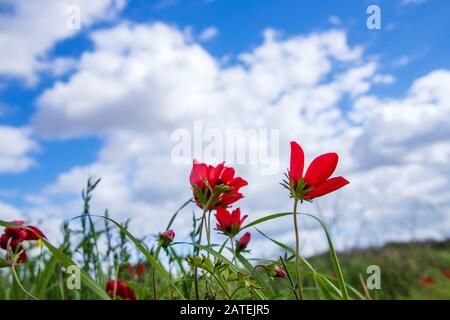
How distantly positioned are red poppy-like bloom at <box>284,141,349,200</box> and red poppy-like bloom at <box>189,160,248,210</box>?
12cm

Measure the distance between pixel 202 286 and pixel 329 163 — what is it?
3.24ft

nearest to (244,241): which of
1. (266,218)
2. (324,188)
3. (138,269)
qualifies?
(266,218)

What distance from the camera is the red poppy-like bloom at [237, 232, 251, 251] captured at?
113 cm

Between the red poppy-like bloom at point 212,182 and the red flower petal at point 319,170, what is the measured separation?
0.46 feet

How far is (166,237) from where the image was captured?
38.4 inches

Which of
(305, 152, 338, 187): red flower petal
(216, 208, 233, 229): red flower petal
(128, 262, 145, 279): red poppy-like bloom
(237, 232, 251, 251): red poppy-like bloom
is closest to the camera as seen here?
(305, 152, 338, 187): red flower petal

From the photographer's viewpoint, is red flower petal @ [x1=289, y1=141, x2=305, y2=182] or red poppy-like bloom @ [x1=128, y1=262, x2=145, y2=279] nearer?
red flower petal @ [x1=289, y1=141, x2=305, y2=182]

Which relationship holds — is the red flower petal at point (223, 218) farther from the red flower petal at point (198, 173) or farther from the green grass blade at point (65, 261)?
the green grass blade at point (65, 261)

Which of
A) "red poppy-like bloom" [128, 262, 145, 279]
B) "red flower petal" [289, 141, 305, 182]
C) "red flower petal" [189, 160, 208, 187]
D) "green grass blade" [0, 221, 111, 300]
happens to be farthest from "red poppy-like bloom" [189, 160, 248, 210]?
"red poppy-like bloom" [128, 262, 145, 279]

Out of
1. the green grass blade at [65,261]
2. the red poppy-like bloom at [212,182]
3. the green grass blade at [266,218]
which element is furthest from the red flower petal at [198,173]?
the green grass blade at [65,261]

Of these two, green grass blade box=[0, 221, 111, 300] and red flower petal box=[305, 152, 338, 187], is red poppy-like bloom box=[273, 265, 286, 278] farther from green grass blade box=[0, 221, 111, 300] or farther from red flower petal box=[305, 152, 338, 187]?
green grass blade box=[0, 221, 111, 300]
